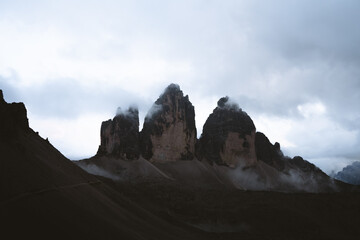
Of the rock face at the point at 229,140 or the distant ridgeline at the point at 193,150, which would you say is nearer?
the distant ridgeline at the point at 193,150

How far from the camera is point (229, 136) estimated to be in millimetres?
97062

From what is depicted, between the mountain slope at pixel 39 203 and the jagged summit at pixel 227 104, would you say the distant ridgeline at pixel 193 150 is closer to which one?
the jagged summit at pixel 227 104

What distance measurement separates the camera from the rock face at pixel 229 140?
313 feet

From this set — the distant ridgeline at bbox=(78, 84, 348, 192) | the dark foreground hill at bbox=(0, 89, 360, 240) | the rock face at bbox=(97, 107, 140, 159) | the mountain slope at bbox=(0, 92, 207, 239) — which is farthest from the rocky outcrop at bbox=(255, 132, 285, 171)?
the mountain slope at bbox=(0, 92, 207, 239)

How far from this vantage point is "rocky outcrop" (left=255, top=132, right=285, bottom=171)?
106m

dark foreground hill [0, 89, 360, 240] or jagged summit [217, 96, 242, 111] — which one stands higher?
jagged summit [217, 96, 242, 111]

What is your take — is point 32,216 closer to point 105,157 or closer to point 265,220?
point 265,220

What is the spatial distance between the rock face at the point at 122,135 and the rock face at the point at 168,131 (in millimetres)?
4273

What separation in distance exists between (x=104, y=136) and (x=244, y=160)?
1862 inches

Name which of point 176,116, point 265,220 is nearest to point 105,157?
point 176,116

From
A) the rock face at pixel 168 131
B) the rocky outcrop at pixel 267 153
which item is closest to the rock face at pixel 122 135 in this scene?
the rock face at pixel 168 131

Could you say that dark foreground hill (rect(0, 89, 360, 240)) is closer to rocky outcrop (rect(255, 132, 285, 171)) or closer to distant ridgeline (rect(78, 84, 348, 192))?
distant ridgeline (rect(78, 84, 348, 192))

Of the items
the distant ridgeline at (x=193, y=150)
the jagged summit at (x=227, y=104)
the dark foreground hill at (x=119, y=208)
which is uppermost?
the jagged summit at (x=227, y=104)

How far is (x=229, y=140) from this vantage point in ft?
317
